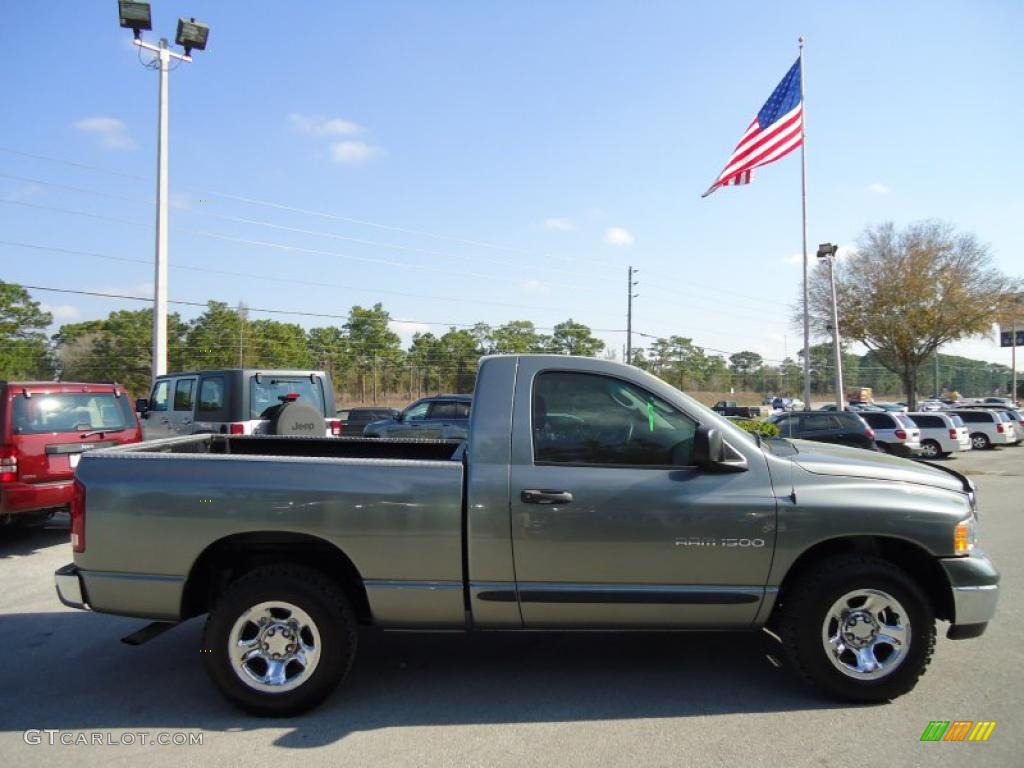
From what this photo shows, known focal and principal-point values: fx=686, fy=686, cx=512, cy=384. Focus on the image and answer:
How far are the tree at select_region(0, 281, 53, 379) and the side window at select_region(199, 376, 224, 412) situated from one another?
164 ft

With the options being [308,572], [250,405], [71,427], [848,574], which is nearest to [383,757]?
[308,572]

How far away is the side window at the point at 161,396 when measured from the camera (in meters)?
11.8

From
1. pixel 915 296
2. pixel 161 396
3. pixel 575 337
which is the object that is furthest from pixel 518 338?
pixel 161 396

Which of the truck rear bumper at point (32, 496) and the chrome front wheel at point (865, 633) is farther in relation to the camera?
the truck rear bumper at point (32, 496)

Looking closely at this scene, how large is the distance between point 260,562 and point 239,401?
23.2ft

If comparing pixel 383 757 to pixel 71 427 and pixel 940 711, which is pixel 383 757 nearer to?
pixel 940 711

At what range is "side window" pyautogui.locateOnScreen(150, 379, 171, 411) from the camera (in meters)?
11.8

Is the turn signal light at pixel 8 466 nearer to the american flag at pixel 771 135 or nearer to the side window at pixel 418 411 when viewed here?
the side window at pixel 418 411

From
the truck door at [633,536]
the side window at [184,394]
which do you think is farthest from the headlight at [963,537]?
the side window at [184,394]

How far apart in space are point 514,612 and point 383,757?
0.91 metres

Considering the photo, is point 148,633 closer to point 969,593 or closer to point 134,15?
point 969,593

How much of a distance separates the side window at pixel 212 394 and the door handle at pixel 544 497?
27.3ft

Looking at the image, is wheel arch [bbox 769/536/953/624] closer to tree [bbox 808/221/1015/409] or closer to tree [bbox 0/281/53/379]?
tree [bbox 808/221/1015/409]

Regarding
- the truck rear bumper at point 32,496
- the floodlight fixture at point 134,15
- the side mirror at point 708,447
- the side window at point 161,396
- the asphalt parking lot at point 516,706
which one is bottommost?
the asphalt parking lot at point 516,706
